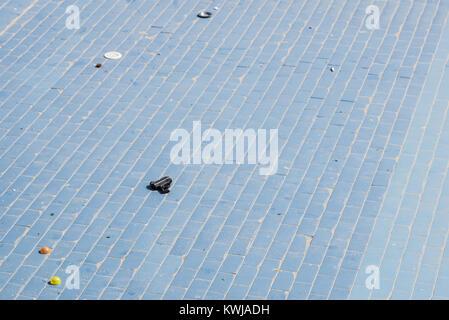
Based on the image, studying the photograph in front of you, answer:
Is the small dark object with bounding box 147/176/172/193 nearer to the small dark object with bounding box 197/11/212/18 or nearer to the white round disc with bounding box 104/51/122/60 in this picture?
the white round disc with bounding box 104/51/122/60

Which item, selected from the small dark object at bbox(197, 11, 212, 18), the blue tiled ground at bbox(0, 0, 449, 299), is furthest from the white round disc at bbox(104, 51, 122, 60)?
the small dark object at bbox(197, 11, 212, 18)

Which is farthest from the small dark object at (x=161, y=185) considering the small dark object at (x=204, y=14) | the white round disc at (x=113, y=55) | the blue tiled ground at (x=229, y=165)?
the small dark object at (x=204, y=14)

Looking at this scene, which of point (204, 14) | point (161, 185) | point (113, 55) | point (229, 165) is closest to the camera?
point (161, 185)

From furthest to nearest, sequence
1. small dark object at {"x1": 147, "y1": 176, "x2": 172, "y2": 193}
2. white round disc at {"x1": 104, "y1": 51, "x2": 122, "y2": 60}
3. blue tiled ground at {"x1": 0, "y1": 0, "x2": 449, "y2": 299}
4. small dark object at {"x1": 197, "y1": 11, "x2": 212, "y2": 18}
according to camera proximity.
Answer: small dark object at {"x1": 197, "y1": 11, "x2": 212, "y2": 18}, white round disc at {"x1": 104, "y1": 51, "x2": 122, "y2": 60}, small dark object at {"x1": 147, "y1": 176, "x2": 172, "y2": 193}, blue tiled ground at {"x1": 0, "y1": 0, "x2": 449, "y2": 299}

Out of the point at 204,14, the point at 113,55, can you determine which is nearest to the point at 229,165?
the point at 113,55

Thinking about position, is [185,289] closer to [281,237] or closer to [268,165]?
[281,237]

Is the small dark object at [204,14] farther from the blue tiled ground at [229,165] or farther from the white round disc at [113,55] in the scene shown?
the white round disc at [113,55]

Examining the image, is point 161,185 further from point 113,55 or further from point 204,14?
point 204,14
